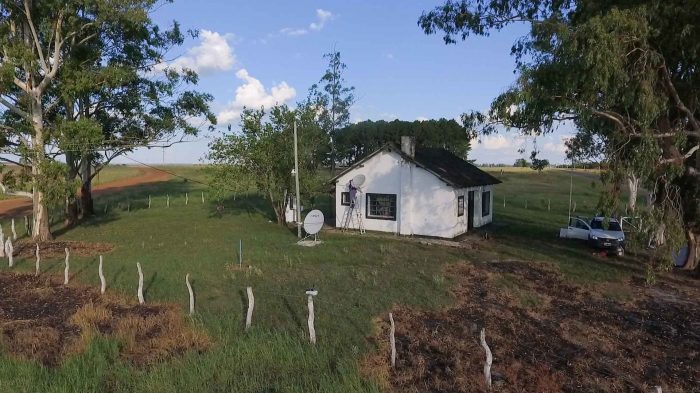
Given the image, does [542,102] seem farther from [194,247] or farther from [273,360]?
[194,247]

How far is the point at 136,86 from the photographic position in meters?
30.7

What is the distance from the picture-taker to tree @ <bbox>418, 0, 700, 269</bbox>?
1298 cm

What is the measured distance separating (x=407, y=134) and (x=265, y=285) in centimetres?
6314

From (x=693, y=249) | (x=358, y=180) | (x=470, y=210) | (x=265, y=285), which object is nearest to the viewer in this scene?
(x=265, y=285)

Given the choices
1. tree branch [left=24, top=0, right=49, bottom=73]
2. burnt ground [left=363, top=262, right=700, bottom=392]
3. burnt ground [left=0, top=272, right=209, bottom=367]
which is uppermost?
tree branch [left=24, top=0, right=49, bottom=73]

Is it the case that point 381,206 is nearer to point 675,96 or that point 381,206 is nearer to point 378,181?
Result: point 378,181

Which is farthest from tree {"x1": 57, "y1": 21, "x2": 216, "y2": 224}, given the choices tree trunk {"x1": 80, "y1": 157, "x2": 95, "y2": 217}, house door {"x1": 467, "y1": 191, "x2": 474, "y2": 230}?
house door {"x1": 467, "y1": 191, "x2": 474, "y2": 230}

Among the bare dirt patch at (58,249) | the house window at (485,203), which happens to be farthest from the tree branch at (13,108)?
the house window at (485,203)

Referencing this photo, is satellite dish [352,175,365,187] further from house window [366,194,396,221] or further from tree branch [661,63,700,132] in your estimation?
tree branch [661,63,700,132]

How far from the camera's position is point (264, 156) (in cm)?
2862

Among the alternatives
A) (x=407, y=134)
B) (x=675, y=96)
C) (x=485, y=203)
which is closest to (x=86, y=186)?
Answer: (x=485, y=203)

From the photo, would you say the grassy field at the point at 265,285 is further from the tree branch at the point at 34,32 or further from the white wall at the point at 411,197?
the tree branch at the point at 34,32

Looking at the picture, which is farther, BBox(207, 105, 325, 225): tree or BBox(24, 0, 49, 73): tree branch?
BBox(207, 105, 325, 225): tree

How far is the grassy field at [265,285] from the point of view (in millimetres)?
8930
